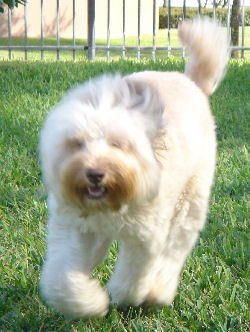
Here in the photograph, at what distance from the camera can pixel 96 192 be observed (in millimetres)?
2420

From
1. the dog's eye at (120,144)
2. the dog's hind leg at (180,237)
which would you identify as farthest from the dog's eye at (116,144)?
the dog's hind leg at (180,237)

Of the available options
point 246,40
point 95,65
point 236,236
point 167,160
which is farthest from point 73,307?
point 246,40

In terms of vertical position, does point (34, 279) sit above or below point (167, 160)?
below

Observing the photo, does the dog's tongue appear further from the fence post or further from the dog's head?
the fence post

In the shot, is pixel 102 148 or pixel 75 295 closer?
pixel 102 148

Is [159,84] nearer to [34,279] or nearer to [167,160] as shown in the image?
[167,160]

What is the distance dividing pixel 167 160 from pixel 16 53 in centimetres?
1515

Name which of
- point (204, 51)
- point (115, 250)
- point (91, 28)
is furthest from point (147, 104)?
point (91, 28)

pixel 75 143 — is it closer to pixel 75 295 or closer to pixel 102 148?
pixel 102 148

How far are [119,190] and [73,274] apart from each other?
0.48 m

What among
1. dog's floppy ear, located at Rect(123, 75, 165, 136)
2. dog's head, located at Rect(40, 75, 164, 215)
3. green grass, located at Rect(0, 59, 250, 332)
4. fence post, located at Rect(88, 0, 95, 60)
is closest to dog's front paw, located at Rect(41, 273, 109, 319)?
green grass, located at Rect(0, 59, 250, 332)

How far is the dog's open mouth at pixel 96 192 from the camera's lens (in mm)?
2400

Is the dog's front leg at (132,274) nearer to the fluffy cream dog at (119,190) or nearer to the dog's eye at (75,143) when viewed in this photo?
the fluffy cream dog at (119,190)

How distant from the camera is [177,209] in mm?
3223
